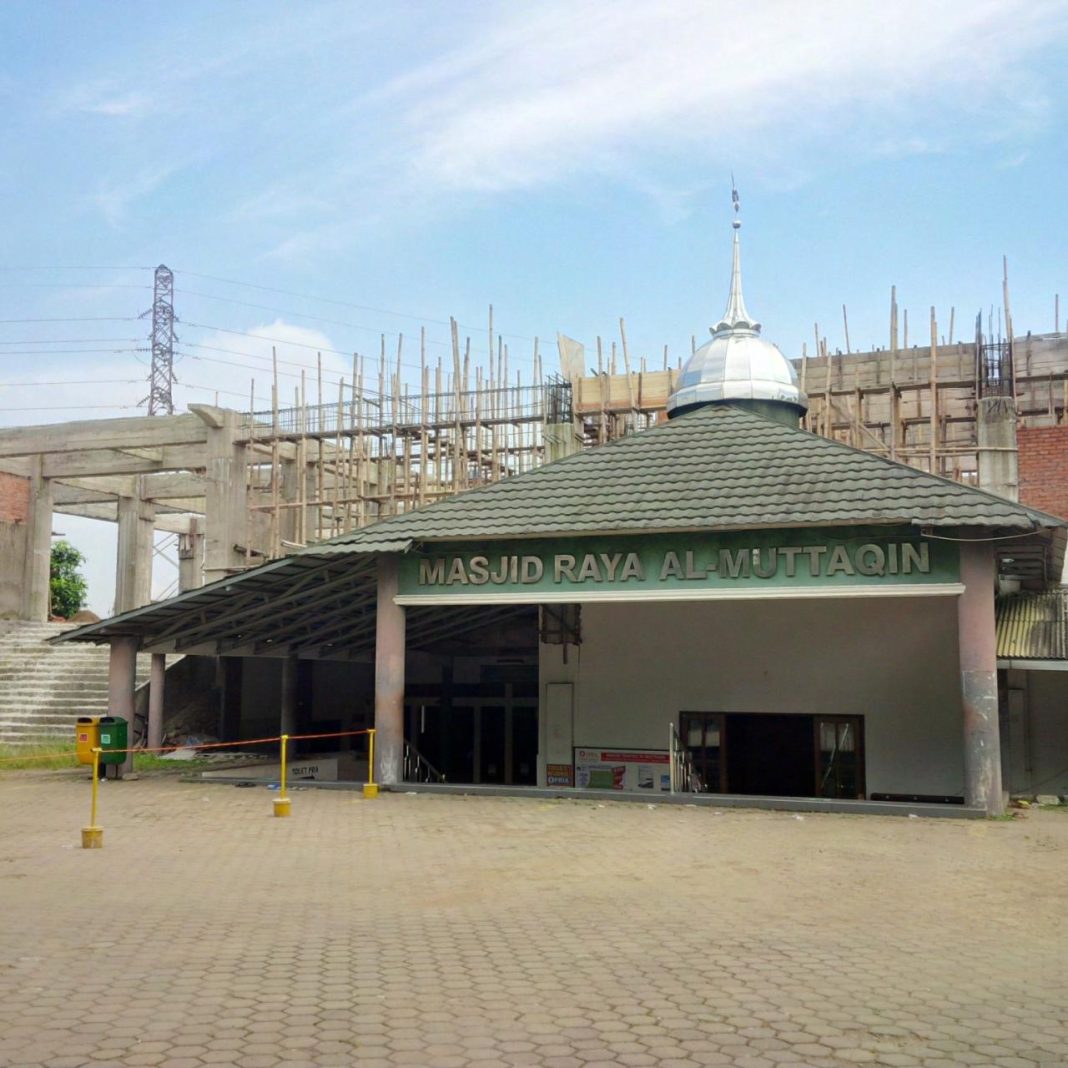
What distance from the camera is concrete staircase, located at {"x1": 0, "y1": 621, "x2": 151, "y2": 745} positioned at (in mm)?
27312

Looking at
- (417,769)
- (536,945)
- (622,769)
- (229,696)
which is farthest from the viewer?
(229,696)

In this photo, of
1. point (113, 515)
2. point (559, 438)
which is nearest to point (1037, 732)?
point (559, 438)

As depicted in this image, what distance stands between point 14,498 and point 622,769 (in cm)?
2254

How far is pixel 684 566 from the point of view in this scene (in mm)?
16484

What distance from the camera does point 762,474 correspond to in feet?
56.4

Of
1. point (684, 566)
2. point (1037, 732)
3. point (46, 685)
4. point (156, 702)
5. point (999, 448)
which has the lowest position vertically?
point (1037, 732)

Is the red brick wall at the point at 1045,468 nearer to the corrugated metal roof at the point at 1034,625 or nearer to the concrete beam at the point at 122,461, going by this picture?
the corrugated metal roof at the point at 1034,625

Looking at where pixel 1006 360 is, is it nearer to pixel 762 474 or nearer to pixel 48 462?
pixel 762 474

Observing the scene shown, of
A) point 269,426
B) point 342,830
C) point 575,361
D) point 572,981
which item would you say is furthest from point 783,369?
point 572,981

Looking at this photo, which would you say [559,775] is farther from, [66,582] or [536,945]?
[66,582]

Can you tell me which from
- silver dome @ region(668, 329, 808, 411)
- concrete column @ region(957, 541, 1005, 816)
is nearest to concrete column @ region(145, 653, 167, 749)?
silver dome @ region(668, 329, 808, 411)

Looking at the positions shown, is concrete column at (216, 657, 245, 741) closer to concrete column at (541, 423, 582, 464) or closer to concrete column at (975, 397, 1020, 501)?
concrete column at (541, 423, 582, 464)

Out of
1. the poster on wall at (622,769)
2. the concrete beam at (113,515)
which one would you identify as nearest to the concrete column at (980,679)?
the poster on wall at (622,769)

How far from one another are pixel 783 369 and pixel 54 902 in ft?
55.0
